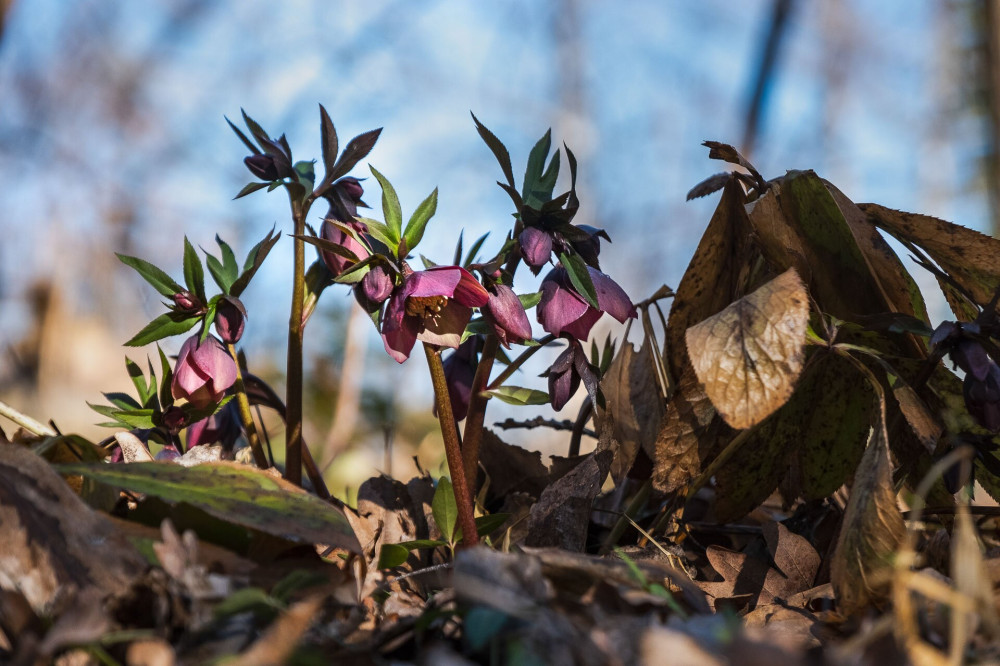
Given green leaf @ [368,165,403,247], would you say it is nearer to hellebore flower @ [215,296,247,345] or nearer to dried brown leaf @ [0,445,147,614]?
hellebore flower @ [215,296,247,345]

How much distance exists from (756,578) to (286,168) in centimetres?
60

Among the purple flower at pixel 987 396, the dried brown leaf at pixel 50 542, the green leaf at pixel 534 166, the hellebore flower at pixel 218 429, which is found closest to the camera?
the dried brown leaf at pixel 50 542

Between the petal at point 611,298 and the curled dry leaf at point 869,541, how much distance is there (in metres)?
0.26

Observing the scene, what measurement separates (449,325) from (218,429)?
0.33 metres

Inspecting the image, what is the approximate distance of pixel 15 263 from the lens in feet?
18.5

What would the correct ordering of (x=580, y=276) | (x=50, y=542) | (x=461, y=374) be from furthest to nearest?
(x=461, y=374) → (x=580, y=276) → (x=50, y=542)

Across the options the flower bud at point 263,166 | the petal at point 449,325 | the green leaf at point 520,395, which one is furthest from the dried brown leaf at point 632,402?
the flower bud at point 263,166

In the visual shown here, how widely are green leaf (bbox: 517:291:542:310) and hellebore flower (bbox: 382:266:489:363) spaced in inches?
2.5

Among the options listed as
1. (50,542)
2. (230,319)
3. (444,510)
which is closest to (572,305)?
(444,510)

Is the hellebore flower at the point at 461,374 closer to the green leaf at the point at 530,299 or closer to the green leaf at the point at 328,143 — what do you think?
the green leaf at the point at 530,299

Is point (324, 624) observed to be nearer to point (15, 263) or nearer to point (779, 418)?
point (779, 418)

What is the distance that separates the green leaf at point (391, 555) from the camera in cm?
63

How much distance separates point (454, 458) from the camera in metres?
0.69

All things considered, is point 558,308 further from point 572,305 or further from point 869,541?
point 869,541
